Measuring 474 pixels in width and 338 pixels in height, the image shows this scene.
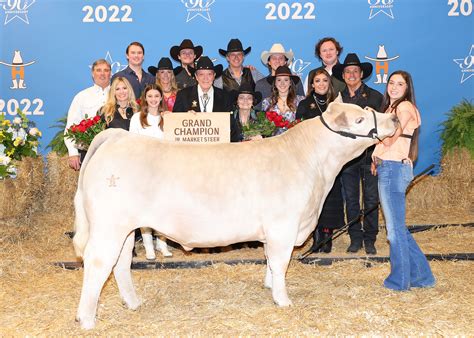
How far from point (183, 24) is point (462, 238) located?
5.13m

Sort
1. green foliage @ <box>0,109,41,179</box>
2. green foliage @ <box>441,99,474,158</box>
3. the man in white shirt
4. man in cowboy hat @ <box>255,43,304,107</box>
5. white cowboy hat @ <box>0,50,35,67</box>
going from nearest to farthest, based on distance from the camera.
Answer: the man in white shirt
man in cowboy hat @ <box>255,43,304,107</box>
green foliage @ <box>0,109,41,179</box>
green foliage @ <box>441,99,474,158</box>
white cowboy hat @ <box>0,50,35,67</box>

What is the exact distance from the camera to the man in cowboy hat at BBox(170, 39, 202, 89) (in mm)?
7203

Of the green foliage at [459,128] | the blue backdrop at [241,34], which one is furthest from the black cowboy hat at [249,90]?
the green foliage at [459,128]

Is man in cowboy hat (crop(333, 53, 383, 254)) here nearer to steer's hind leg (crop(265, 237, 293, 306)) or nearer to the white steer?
the white steer

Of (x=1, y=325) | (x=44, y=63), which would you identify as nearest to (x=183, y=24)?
(x=44, y=63)

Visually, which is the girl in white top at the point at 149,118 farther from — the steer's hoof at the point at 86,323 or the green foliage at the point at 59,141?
the green foliage at the point at 59,141

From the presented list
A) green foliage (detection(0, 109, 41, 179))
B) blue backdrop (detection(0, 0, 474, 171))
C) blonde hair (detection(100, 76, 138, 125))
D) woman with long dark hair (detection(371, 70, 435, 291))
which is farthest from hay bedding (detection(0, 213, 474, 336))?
A: blue backdrop (detection(0, 0, 474, 171))

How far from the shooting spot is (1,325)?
4324mm

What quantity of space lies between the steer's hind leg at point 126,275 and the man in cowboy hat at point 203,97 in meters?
2.12

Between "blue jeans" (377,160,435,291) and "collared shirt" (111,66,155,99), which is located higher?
"collared shirt" (111,66,155,99)

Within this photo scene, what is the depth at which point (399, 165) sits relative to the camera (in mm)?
4832

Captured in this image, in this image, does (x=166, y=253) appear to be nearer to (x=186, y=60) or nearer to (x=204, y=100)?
(x=204, y=100)

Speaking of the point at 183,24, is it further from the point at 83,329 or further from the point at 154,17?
the point at 83,329

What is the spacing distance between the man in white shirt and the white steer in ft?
8.61
